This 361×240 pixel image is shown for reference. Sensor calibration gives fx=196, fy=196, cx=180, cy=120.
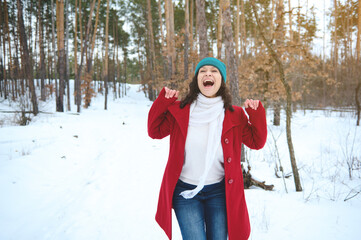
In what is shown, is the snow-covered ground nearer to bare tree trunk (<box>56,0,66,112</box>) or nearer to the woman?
the woman

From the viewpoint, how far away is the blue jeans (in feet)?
4.66

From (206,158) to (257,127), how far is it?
469 millimetres

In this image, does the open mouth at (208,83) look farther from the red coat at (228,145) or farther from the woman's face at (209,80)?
the red coat at (228,145)

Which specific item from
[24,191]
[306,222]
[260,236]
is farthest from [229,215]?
[24,191]

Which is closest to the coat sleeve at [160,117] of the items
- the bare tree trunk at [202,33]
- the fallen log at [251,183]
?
the fallen log at [251,183]

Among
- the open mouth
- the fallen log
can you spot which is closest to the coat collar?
the open mouth

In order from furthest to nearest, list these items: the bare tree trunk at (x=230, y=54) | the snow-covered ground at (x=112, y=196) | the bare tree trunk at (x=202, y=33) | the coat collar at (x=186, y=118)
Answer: the bare tree trunk at (x=202, y=33), the bare tree trunk at (x=230, y=54), the snow-covered ground at (x=112, y=196), the coat collar at (x=186, y=118)

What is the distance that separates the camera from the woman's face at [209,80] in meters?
1.62

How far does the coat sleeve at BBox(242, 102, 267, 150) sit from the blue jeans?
1.41ft

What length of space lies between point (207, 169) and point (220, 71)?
85 centimetres

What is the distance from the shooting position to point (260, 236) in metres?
2.50

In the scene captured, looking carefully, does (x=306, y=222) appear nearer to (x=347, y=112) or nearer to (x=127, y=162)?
(x=127, y=162)

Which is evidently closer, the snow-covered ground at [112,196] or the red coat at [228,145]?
the red coat at [228,145]

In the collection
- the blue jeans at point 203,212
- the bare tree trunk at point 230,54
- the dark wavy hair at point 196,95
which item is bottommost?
the blue jeans at point 203,212
